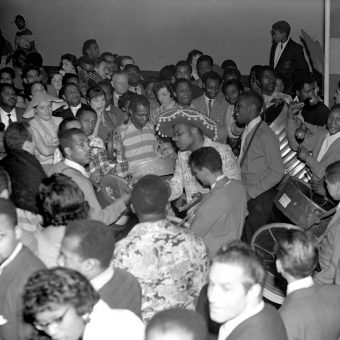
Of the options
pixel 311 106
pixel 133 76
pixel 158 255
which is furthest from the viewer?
pixel 133 76

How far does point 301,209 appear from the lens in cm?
444

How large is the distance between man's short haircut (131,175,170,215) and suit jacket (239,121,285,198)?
225 cm

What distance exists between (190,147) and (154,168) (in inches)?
12.9

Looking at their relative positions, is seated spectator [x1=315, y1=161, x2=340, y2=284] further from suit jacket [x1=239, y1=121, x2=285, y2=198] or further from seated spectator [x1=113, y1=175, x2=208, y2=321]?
suit jacket [x1=239, y1=121, x2=285, y2=198]

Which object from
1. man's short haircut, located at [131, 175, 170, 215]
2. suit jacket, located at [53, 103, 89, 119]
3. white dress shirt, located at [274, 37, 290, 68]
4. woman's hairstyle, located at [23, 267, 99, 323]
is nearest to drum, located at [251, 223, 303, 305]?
man's short haircut, located at [131, 175, 170, 215]

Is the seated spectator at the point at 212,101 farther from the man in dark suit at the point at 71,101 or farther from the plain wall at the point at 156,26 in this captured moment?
the plain wall at the point at 156,26

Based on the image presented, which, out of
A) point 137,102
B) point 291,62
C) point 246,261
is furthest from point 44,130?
point 291,62

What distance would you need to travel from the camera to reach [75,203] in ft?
→ 11.1

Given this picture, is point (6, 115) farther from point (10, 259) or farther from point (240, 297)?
point (240, 297)

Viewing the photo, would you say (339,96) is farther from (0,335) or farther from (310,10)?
(310,10)

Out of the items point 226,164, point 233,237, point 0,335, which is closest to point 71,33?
point 226,164

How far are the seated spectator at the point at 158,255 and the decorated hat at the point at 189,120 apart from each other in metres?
1.81

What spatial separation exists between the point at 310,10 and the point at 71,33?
4602 mm

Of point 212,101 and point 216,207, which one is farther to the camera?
point 212,101
